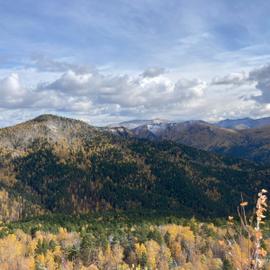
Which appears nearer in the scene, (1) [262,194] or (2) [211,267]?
(1) [262,194]

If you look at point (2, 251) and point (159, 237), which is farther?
point (159, 237)

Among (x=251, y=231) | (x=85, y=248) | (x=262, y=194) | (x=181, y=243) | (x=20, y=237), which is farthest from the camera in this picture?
(x=20, y=237)

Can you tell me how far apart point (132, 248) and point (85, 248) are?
12520mm

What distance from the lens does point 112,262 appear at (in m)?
71.5

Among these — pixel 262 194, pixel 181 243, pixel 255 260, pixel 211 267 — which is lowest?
pixel 181 243

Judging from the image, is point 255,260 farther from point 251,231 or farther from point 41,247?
point 41,247

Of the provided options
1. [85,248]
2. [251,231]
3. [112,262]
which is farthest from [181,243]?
[251,231]

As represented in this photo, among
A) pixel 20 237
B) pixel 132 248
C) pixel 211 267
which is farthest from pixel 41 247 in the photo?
pixel 211 267

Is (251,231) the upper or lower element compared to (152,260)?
upper

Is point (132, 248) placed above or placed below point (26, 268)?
below

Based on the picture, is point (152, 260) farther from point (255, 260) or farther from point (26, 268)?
point (255, 260)

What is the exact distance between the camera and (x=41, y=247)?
3465 inches

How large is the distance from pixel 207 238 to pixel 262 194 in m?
100

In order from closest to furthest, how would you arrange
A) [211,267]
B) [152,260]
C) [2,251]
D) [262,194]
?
[262,194] < [211,267] < [152,260] < [2,251]
